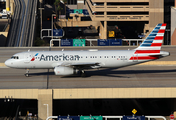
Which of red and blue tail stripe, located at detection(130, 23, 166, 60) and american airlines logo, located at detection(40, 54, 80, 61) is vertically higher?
red and blue tail stripe, located at detection(130, 23, 166, 60)

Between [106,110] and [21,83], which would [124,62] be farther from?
[21,83]

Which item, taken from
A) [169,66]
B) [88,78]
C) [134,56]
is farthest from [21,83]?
[169,66]

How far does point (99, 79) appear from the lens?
53.6 metres

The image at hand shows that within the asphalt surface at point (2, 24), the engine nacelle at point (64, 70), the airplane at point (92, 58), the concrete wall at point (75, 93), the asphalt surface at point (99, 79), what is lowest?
the concrete wall at point (75, 93)

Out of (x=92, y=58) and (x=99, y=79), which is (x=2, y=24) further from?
(x=99, y=79)

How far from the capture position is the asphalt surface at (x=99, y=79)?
162 feet

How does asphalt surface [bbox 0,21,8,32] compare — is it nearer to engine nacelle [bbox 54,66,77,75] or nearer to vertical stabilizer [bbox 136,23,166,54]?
engine nacelle [bbox 54,66,77,75]

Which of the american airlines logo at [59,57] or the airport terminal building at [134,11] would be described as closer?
the american airlines logo at [59,57]

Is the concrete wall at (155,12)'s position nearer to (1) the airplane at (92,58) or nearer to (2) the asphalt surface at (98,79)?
(2) the asphalt surface at (98,79)

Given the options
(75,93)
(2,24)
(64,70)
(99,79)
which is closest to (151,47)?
(99,79)

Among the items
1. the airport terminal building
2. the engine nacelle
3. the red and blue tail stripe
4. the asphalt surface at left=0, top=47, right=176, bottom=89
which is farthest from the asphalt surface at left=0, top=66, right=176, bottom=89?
the airport terminal building

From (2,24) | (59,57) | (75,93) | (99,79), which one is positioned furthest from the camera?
(2,24)

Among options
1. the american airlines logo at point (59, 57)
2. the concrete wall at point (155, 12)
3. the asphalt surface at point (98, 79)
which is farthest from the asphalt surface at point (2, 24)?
the american airlines logo at point (59, 57)

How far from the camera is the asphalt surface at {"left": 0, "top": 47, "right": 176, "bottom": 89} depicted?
4931 centimetres
